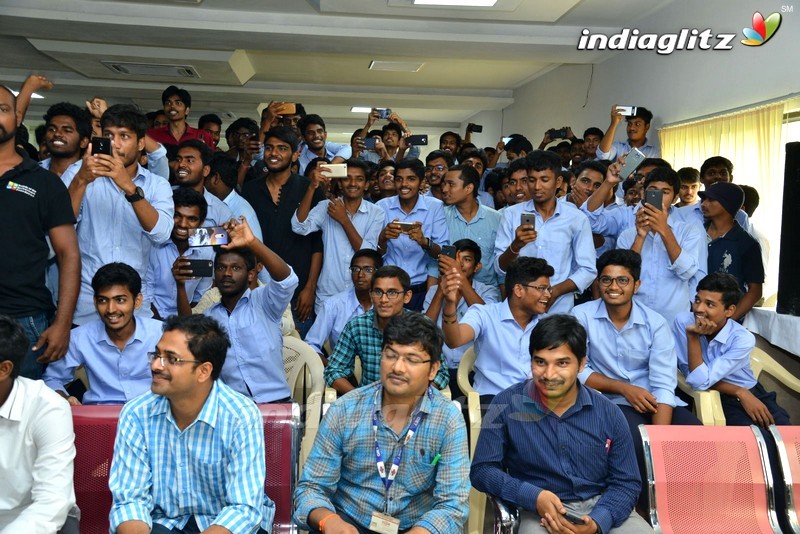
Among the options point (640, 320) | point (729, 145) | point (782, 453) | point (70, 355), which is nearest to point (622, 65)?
point (729, 145)

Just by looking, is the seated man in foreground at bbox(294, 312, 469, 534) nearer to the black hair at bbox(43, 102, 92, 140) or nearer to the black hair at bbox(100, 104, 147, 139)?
the black hair at bbox(100, 104, 147, 139)

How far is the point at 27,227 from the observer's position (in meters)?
2.88

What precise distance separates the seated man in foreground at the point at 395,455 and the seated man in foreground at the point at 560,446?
27cm

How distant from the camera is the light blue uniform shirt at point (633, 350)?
3355 mm

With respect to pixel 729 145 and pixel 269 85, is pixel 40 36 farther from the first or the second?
pixel 729 145

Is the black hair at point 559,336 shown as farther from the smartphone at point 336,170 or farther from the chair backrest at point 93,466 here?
the smartphone at point 336,170

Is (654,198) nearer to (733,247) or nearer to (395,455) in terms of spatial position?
(733,247)

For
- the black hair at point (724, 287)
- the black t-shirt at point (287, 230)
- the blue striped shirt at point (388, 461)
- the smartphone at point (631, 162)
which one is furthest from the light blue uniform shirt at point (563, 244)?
the blue striped shirt at point (388, 461)

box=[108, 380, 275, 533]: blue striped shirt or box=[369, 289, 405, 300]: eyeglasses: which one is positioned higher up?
box=[369, 289, 405, 300]: eyeglasses

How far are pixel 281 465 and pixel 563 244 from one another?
2.30 metres

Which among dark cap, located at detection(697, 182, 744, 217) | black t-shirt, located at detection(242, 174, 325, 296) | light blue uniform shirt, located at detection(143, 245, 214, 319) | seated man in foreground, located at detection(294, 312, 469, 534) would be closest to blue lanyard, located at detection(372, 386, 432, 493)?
seated man in foreground, located at detection(294, 312, 469, 534)

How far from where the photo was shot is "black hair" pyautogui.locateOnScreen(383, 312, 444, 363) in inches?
A: 91.1

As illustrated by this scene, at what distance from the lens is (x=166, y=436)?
2193mm

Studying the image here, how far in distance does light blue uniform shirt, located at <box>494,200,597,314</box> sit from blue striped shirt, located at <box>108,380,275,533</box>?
91.6 inches
